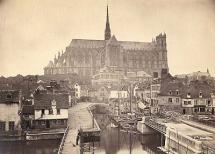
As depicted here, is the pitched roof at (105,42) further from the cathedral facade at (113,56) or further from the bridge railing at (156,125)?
the bridge railing at (156,125)

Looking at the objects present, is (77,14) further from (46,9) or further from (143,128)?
(143,128)

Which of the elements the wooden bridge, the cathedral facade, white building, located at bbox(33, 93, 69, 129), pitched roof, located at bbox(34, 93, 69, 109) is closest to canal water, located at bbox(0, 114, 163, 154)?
the wooden bridge

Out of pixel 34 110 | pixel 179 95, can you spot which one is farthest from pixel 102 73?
pixel 179 95

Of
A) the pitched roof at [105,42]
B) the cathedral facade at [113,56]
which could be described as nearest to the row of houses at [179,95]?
the cathedral facade at [113,56]

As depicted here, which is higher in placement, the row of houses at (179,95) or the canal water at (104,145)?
the row of houses at (179,95)

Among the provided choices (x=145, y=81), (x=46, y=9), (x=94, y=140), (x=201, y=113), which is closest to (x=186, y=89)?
(x=201, y=113)

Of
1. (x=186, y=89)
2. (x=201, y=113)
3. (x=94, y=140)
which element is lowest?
(x=94, y=140)

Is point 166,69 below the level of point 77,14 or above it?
below
